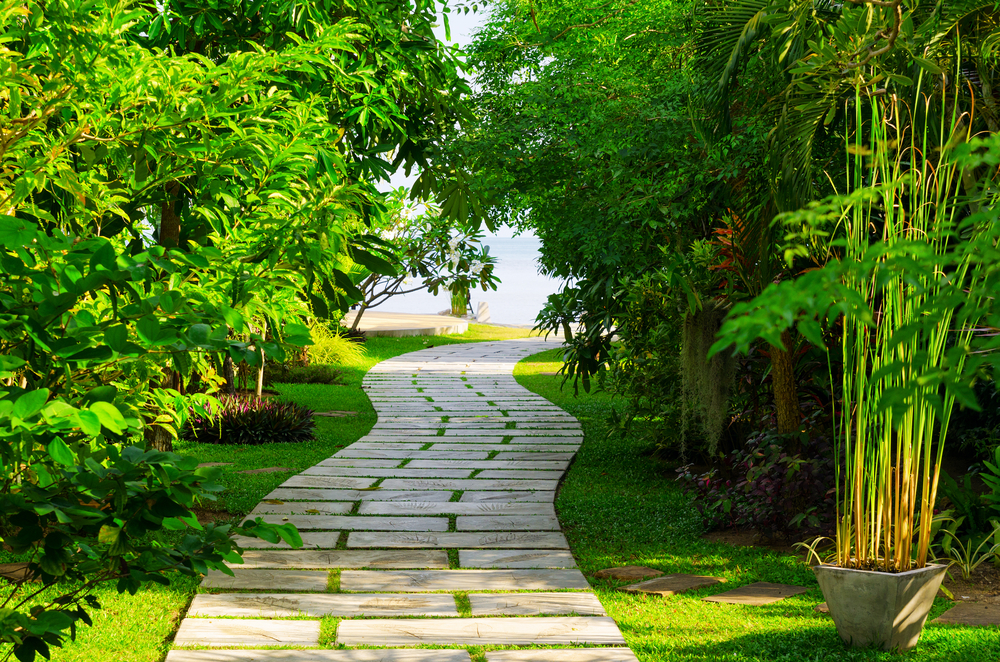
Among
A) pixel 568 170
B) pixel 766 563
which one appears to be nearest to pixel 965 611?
pixel 766 563

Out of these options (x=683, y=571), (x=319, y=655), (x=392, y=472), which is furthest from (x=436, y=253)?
(x=319, y=655)

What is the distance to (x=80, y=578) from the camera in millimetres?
1896

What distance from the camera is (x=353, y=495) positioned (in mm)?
5883

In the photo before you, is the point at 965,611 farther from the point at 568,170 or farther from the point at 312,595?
the point at 568,170

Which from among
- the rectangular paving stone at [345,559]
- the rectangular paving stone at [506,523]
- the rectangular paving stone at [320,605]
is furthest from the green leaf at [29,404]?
the rectangular paving stone at [506,523]

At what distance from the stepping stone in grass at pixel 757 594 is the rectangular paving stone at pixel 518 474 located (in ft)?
8.35

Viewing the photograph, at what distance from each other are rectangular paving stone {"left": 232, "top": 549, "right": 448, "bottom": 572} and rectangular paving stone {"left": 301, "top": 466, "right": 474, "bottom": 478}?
6.08 ft

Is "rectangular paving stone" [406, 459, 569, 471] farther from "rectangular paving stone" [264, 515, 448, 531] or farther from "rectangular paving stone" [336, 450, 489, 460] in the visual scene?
"rectangular paving stone" [264, 515, 448, 531]

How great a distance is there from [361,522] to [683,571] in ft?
6.46

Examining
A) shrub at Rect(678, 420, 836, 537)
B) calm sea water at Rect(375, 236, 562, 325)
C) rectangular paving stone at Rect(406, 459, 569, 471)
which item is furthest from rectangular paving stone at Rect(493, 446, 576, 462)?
calm sea water at Rect(375, 236, 562, 325)

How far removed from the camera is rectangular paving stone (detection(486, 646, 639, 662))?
322 centimetres

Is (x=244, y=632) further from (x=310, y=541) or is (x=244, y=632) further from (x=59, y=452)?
(x=59, y=452)

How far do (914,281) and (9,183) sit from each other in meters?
2.50

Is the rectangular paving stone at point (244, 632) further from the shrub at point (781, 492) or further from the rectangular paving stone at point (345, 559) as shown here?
the shrub at point (781, 492)
